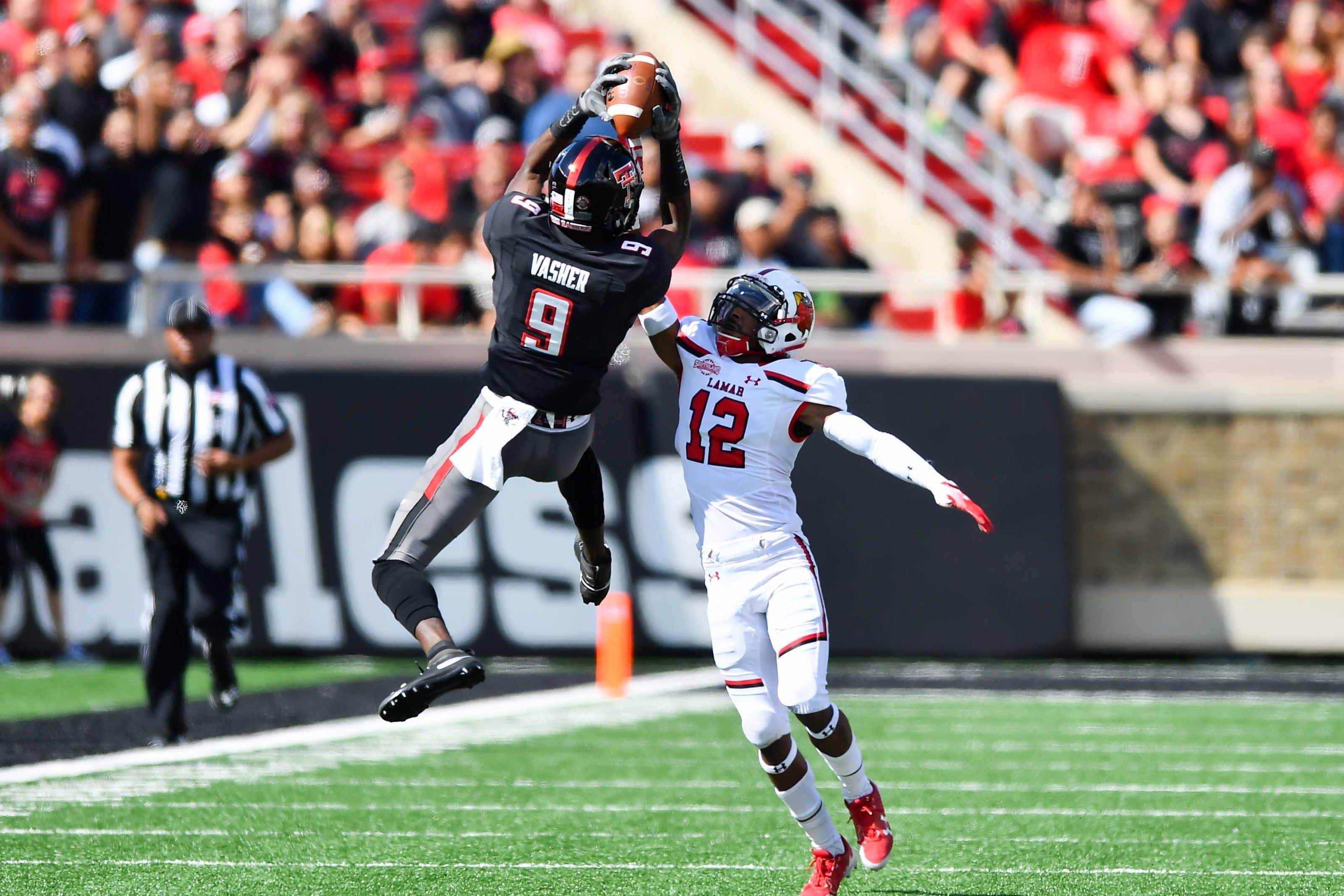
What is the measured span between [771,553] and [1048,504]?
7.24 metres

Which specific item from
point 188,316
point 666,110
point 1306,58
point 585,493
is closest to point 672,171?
point 666,110

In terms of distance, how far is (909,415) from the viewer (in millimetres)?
12867

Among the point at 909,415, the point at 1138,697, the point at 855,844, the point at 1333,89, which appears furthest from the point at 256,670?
the point at 1333,89

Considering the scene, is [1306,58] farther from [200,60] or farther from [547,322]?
[547,322]

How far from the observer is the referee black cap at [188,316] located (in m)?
9.00

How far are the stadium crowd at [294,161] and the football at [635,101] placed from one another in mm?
6451

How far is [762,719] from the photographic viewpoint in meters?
5.88

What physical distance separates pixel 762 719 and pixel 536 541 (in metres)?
7.03

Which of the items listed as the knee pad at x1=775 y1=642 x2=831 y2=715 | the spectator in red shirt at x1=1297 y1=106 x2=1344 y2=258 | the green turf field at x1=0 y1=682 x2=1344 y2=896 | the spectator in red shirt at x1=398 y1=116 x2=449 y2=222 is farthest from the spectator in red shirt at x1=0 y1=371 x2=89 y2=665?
the spectator in red shirt at x1=1297 y1=106 x2=1344 y2=258

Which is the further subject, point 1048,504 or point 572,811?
point 1048,504

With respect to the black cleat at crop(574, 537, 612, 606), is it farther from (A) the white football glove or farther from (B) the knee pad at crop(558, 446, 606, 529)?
(A) the white football glove

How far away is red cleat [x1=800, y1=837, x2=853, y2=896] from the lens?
18.9 feet

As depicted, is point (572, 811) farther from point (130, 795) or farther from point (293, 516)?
point (293, 516)

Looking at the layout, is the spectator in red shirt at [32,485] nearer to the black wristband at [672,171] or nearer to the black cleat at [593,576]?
the black cleat at [593,576]
